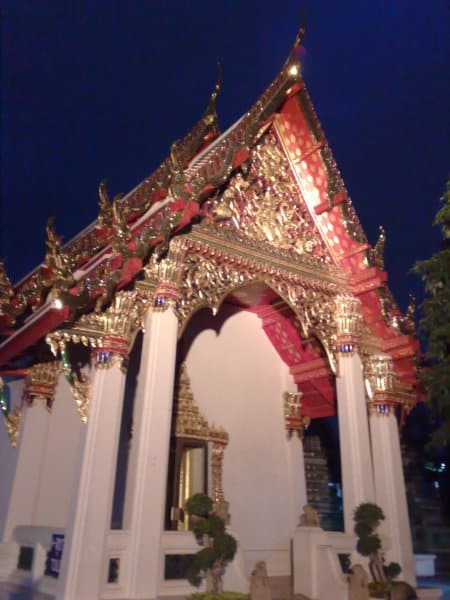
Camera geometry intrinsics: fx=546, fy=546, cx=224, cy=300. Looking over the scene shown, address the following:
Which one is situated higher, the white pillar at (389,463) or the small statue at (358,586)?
the white pillar at (389,463)

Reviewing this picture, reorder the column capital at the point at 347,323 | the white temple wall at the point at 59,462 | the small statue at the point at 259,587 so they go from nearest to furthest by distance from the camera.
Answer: the small statue at the point at 259,587
the white temple wall at the point at 59,462
the column capital at the point at 347,323

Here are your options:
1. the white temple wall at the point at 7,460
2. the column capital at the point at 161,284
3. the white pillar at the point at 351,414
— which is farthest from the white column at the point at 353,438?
the white temple wall at the point at 7,460

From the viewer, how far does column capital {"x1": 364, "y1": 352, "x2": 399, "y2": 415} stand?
338 inches

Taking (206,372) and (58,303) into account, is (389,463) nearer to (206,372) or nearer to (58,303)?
(206,372)

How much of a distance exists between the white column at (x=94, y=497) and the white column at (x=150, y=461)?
0.24 m

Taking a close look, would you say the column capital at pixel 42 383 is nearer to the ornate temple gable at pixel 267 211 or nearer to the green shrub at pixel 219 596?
the ornate temple gable at pixel 267 211

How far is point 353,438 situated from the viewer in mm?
7492

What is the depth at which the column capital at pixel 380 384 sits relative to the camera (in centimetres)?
859

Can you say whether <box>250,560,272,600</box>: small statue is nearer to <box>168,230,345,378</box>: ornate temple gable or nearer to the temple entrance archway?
<box>168,230,345,378</box>: ornate temple gable

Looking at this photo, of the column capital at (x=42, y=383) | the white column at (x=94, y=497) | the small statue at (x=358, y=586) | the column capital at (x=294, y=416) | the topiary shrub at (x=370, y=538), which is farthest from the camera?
the column capital at (x=294, y=416)

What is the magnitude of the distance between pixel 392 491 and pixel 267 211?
4496 millimetres

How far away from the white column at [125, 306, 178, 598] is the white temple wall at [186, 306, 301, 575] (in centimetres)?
273

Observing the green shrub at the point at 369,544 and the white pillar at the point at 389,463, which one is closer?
the green shrub at the point at 369,544

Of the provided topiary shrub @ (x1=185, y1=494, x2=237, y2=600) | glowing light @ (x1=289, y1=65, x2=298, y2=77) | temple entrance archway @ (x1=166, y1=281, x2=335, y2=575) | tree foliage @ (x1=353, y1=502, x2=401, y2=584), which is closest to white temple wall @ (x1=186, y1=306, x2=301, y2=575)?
temple entrance archway @ (x1=166, y1=281, x2=335, y2=575)
